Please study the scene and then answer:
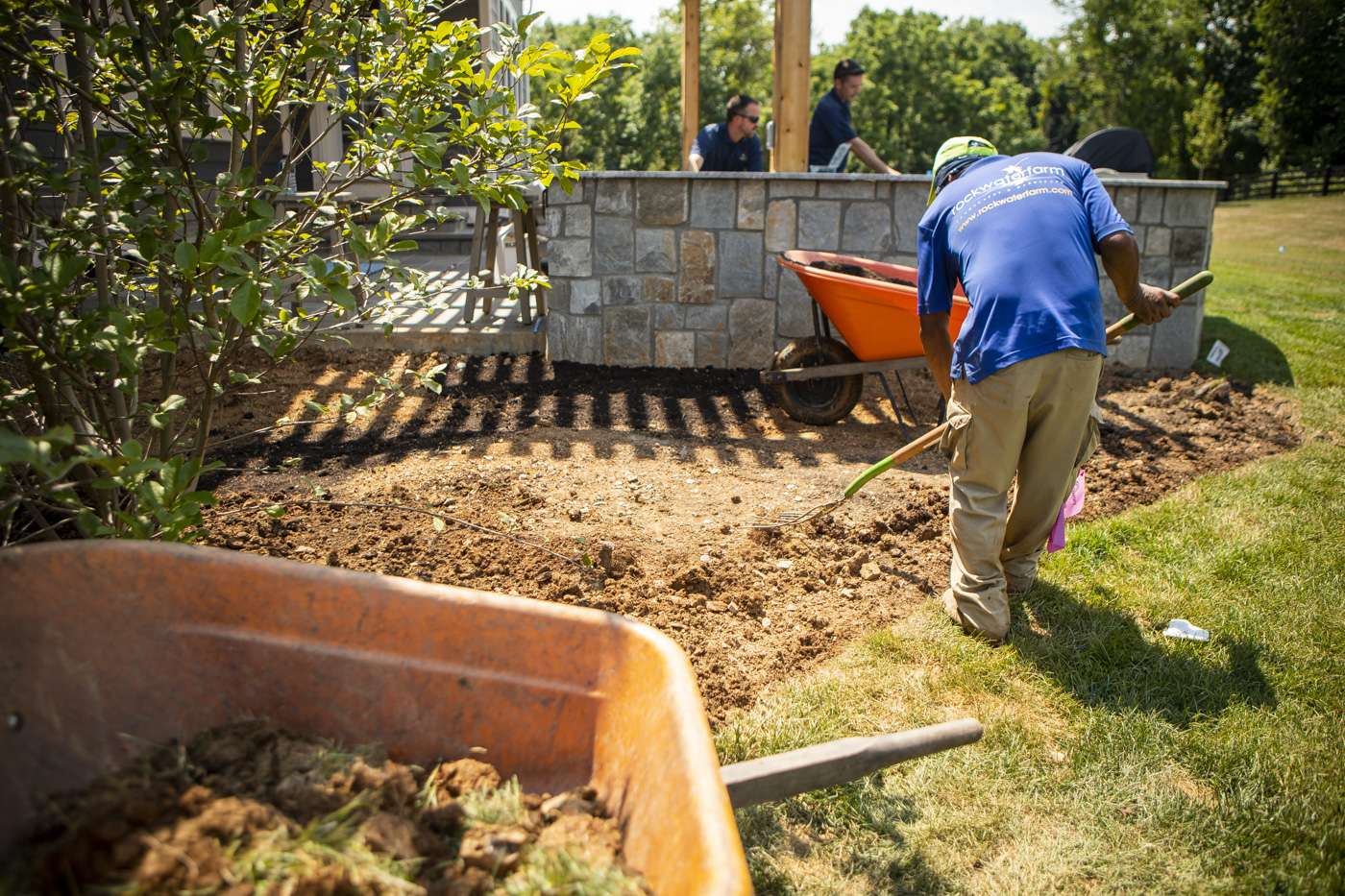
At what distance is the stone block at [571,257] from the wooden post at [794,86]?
1.69 metres

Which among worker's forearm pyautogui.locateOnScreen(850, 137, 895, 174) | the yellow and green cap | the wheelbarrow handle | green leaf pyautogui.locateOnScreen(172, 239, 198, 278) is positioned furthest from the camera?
worker's forearm pyautogui.locateOnScreen(850, 137, 895, 174)

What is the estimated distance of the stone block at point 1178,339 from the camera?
7.09m

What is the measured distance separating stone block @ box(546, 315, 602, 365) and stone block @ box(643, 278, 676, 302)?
0.41 metres

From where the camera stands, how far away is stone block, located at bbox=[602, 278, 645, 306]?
6754 millimetres

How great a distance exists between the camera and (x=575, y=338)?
22.5ft

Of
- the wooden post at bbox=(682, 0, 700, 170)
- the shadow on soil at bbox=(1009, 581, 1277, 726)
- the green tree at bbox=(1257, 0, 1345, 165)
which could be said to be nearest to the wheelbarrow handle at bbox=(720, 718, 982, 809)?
the shadow on soil at bbox=(1009, 581, 1277, 726)

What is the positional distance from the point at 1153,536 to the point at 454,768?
3.40m

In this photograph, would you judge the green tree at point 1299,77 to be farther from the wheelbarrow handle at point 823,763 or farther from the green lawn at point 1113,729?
the wheelbarrow handle at point 823,763

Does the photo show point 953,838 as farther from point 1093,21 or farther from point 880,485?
point 1093,21

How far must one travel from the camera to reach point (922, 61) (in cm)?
3409

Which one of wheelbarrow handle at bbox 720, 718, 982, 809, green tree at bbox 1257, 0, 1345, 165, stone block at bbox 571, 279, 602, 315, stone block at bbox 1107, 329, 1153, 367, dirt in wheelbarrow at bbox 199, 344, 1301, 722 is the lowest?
dirt in wheelbarrow at bbox 199, 344, 1301, 722

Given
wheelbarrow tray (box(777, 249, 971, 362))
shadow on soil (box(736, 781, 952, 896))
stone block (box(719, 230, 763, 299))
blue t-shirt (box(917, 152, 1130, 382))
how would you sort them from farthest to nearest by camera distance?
stone block (box(719, 230, 763, 299)) → wheelbarrow tray (box(777, 249, 971, 362)) → blue t-shirt (box(917, 152, 1130, 382)) → shadow on soil (box(736, 781, 952, 896))

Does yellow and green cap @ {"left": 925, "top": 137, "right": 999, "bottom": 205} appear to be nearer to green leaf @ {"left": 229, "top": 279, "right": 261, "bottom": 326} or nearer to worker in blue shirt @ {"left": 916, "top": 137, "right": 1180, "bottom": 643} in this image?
worker in blue shirt @ {"left": 916, "top": 137, "right": 1180, "bottom": 643}

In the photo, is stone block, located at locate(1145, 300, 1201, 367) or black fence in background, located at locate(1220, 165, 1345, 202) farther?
black fence in background, located at locate(1220, 165, 1345, 202)
